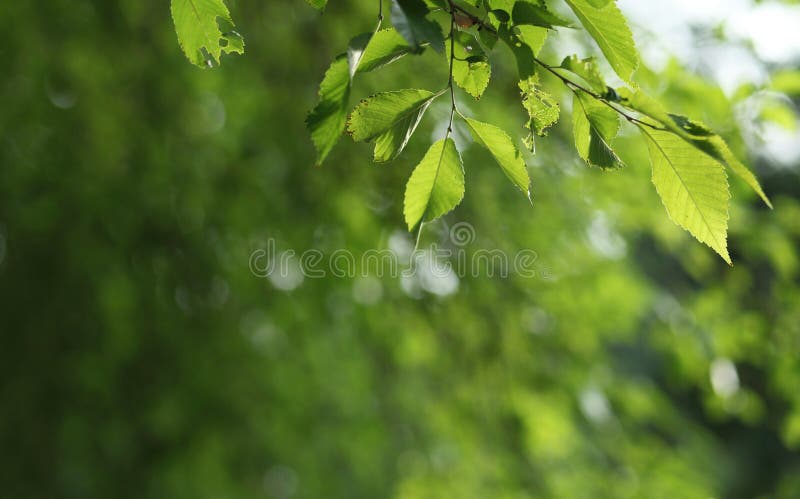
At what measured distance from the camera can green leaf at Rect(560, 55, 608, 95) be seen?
645 mm

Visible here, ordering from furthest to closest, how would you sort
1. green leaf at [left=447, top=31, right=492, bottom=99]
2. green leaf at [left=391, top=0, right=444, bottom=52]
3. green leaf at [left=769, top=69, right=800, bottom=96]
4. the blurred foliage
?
the blurred foliage → green leaf at [left=769, top=69, right=800, bottom=96] → green leaf at [left=447, top=31, right=492, bottom=99] → green leaf at [left=391, top=0, right=444, bottom=52]

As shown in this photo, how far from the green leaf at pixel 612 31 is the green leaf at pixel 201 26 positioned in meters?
0.33

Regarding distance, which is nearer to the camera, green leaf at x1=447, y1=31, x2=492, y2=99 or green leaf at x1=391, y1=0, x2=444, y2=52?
green leaf at x1=391, y1=0, x2=444, y2=52

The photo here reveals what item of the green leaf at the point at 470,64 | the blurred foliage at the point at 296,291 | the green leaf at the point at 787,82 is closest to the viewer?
the green leaf at the point at 470,64

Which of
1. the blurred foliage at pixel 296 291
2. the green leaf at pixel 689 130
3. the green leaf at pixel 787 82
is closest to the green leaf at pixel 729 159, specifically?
the green leaf at pixel 689 130

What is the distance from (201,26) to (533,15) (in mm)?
327

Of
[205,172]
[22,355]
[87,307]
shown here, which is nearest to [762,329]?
[205,172]

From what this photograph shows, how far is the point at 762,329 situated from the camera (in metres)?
2.62

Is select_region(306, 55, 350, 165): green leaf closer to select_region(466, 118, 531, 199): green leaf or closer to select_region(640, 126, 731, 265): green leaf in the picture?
select_region(466, 118, 531, 199): green leaf

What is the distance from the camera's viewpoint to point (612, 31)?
65 cm

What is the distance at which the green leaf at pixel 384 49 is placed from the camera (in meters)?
0.66

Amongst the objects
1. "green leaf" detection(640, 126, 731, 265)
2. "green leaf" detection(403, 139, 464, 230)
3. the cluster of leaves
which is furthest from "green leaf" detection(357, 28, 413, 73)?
"green leaf" detection(640, 126, 731, 265)

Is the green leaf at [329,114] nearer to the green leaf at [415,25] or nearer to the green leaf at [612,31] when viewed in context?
the green leaf at [415,25]

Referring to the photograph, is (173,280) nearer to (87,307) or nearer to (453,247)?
(87,307)
